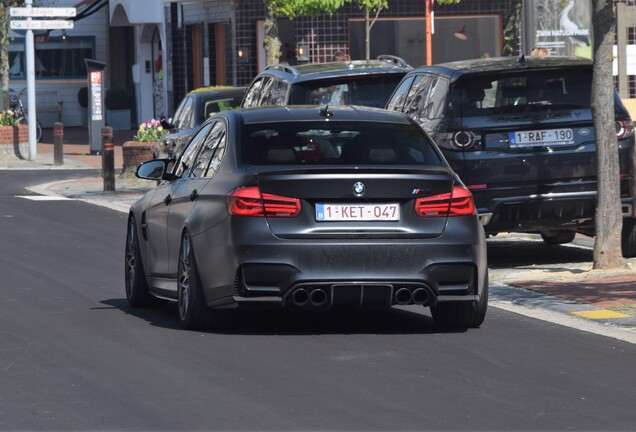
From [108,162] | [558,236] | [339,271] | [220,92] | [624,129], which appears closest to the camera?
[339,271]

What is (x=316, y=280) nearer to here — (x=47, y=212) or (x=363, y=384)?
(x=363, y=384)

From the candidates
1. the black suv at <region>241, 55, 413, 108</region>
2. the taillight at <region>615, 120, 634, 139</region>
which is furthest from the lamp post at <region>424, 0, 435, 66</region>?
the taillight at <region>615, 120, 634, 139</region>

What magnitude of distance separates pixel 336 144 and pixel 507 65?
4.46m

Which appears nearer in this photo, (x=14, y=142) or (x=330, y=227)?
(x=330, y=227)

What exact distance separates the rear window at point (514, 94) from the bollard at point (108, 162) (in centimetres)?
1256

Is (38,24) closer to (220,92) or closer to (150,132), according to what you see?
(150,132)

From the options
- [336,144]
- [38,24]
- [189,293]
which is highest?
[38,24]

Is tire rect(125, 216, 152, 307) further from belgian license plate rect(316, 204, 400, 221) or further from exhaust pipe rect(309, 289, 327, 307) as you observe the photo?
belgian license plate rect(316, 204, 400, 221)

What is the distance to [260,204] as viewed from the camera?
33.1 ft

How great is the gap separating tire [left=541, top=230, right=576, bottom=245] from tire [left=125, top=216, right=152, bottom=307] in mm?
5732

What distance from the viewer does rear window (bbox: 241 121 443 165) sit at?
1048cm

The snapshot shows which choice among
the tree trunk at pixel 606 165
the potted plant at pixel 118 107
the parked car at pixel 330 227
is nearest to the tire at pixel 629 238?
the tree trunk at pixel 606 165

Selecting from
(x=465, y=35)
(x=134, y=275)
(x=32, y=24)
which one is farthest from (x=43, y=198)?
(x=465, y=35)

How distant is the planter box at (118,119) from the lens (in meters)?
53.6
